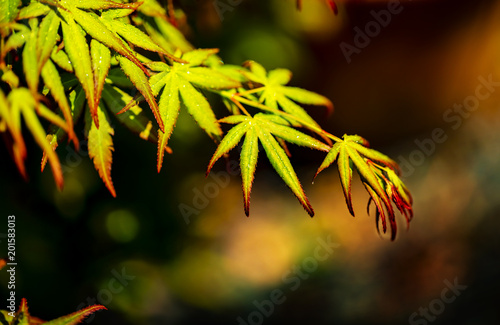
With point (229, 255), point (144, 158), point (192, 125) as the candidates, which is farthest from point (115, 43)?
point (229, 255)

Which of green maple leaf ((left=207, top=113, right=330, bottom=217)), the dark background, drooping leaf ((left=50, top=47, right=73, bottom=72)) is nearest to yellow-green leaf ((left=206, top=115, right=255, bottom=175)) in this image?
green maple leaf ((left=207, top=113, right=330, bottom=217))

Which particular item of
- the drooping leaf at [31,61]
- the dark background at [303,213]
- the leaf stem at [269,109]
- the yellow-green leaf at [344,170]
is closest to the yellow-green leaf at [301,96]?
the leaf stem at [269,109]

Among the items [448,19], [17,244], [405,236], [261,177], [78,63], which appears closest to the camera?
[78,63]

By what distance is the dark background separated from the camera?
2.18 m

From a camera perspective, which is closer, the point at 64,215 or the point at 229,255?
the point at 64,215

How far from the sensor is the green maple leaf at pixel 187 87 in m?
0.92

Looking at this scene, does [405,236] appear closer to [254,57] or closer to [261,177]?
[261,177]

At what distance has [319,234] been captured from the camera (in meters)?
2.97

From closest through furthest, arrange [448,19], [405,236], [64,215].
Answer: [64,215] < [448,19] < [405,236]

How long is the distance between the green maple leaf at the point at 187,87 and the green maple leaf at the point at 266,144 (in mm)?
45

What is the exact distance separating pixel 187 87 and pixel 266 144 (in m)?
0.21

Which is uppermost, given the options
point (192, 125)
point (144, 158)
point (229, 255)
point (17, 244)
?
point (192, 125)

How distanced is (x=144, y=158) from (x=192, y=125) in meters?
0.37

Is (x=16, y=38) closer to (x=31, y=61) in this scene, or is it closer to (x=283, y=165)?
(x=31, y=61)
